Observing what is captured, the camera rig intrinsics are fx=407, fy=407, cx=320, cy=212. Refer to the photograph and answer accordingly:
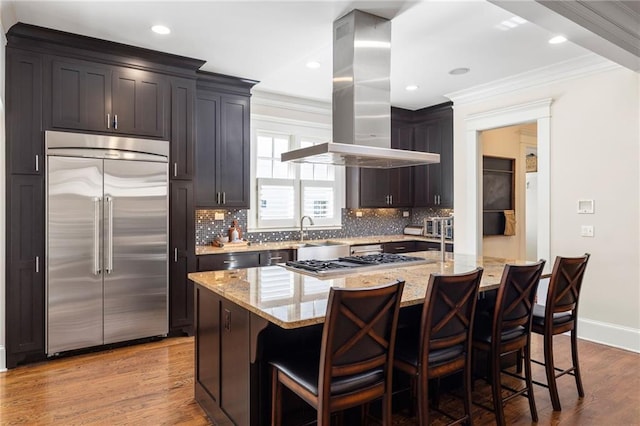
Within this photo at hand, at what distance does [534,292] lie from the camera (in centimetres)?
263

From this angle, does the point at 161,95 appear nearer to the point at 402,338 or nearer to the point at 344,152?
the point at 344,152

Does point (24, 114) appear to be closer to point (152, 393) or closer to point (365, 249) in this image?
point (152, 393)

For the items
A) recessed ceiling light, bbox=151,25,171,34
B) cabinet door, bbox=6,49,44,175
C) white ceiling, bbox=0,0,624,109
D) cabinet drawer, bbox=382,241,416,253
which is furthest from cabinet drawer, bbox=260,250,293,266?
recessed ceiling light, bbox=151,25,171,34

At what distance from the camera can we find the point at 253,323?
206 centimetres

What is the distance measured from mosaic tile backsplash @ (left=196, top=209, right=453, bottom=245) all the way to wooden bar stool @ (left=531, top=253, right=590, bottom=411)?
3.39 m

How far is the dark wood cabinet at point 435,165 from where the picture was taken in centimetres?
589

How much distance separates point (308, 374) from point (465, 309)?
94 centimetres

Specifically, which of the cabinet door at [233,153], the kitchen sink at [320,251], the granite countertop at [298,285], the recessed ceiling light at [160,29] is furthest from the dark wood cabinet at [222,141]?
the granite countertop at [298,285]

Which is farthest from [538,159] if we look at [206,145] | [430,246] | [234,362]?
[234,362]

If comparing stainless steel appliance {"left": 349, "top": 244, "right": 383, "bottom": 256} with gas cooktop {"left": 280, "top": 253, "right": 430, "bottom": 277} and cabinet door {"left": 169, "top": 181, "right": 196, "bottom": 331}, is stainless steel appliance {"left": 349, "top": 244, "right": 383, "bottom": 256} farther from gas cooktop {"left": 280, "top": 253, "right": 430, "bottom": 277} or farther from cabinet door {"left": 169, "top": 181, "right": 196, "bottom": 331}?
cabinet door {"left": 169, "top": 181, "right": 196, "bottom": 331}

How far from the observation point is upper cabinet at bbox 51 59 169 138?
362 cm

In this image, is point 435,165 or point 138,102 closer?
point 138,102

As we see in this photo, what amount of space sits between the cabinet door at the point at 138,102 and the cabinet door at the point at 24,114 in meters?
0.60

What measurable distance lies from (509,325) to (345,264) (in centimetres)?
120
